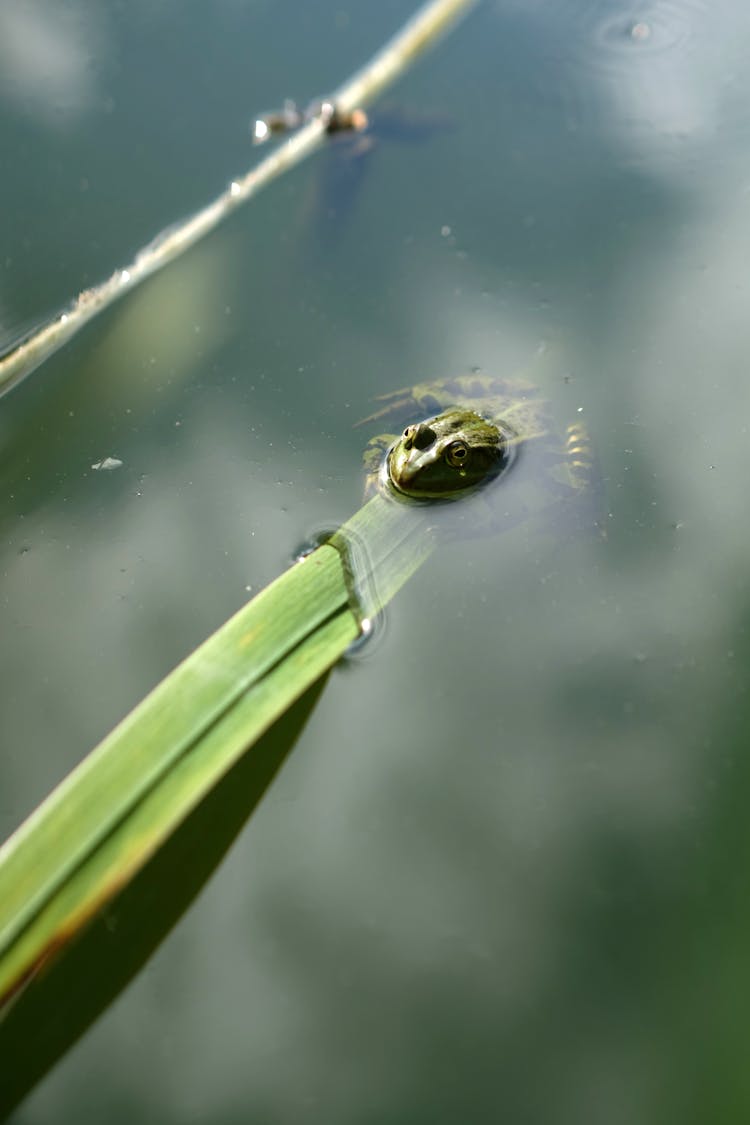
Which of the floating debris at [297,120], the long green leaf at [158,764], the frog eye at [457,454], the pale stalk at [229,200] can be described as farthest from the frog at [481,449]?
the floating debris at [297,120]

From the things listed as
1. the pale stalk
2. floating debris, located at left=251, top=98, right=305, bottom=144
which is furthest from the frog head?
floating debris, located at left=251, top=98, right=305, bottom=144

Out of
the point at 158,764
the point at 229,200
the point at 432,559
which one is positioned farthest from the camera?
the point at 229,200

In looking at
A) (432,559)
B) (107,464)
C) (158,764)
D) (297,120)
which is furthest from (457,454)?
(297,120)

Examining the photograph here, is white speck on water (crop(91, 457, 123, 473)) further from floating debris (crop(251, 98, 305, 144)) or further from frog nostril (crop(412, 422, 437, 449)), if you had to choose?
floating debris (crop(251, 98, 305, 144))

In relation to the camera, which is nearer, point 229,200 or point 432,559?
point 432,559

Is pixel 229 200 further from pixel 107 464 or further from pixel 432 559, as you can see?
pixel 432 559

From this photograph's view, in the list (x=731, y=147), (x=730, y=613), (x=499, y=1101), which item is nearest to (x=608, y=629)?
(x=730, y=613)

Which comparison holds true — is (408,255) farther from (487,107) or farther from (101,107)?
(101,107)
